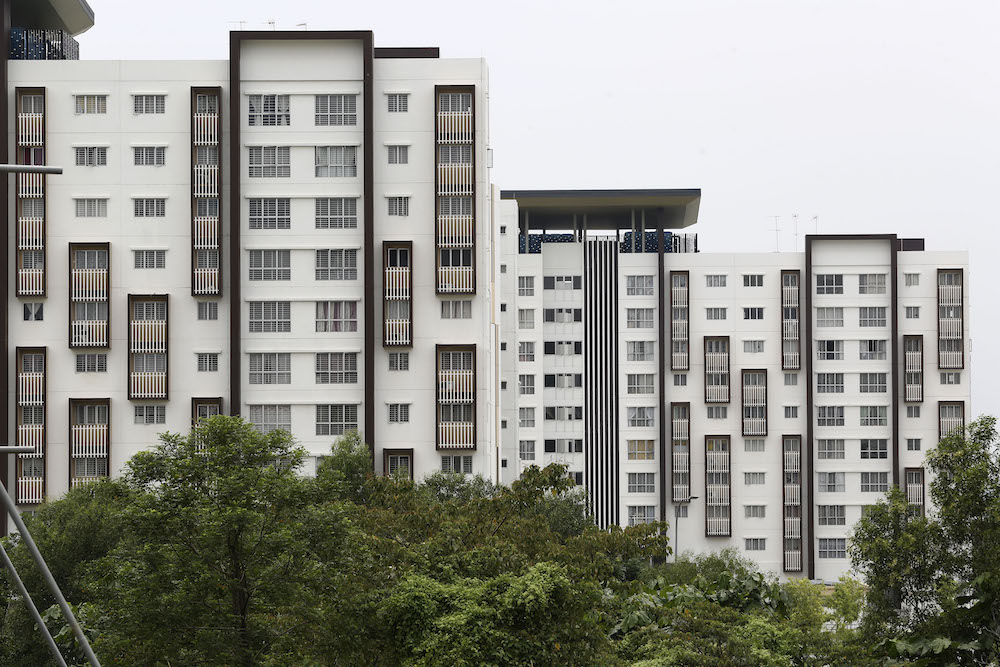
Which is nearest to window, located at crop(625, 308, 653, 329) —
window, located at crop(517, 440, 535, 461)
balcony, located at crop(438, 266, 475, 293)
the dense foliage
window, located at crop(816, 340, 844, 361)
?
window, located at crop(517, 440, 535, 461)

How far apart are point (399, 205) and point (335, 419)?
11940mm

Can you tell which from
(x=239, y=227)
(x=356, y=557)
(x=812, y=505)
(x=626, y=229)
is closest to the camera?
(x=356, y=557)

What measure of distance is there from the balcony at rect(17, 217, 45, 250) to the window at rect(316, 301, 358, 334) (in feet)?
49.2

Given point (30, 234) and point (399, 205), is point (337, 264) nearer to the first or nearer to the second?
point (399, 205)

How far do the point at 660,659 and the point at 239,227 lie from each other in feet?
149

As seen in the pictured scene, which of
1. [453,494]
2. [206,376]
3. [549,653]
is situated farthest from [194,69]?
[549,653]

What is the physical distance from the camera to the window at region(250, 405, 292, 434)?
217 feet

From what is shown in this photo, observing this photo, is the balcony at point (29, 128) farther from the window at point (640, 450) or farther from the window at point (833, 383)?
the window at point (833, 383)

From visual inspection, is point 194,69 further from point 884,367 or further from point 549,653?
point 884,367

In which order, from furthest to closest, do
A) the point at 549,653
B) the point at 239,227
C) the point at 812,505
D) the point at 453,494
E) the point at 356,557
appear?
the point at 812,505 < the point at 239,227 < the point at 453,494 < the point at 356,557 < the point at 549,653

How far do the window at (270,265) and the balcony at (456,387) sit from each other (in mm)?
10066

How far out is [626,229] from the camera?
335 ft

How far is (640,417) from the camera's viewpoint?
97.4 m

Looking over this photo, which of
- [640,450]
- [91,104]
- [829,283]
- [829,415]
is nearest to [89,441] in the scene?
[91,104]
